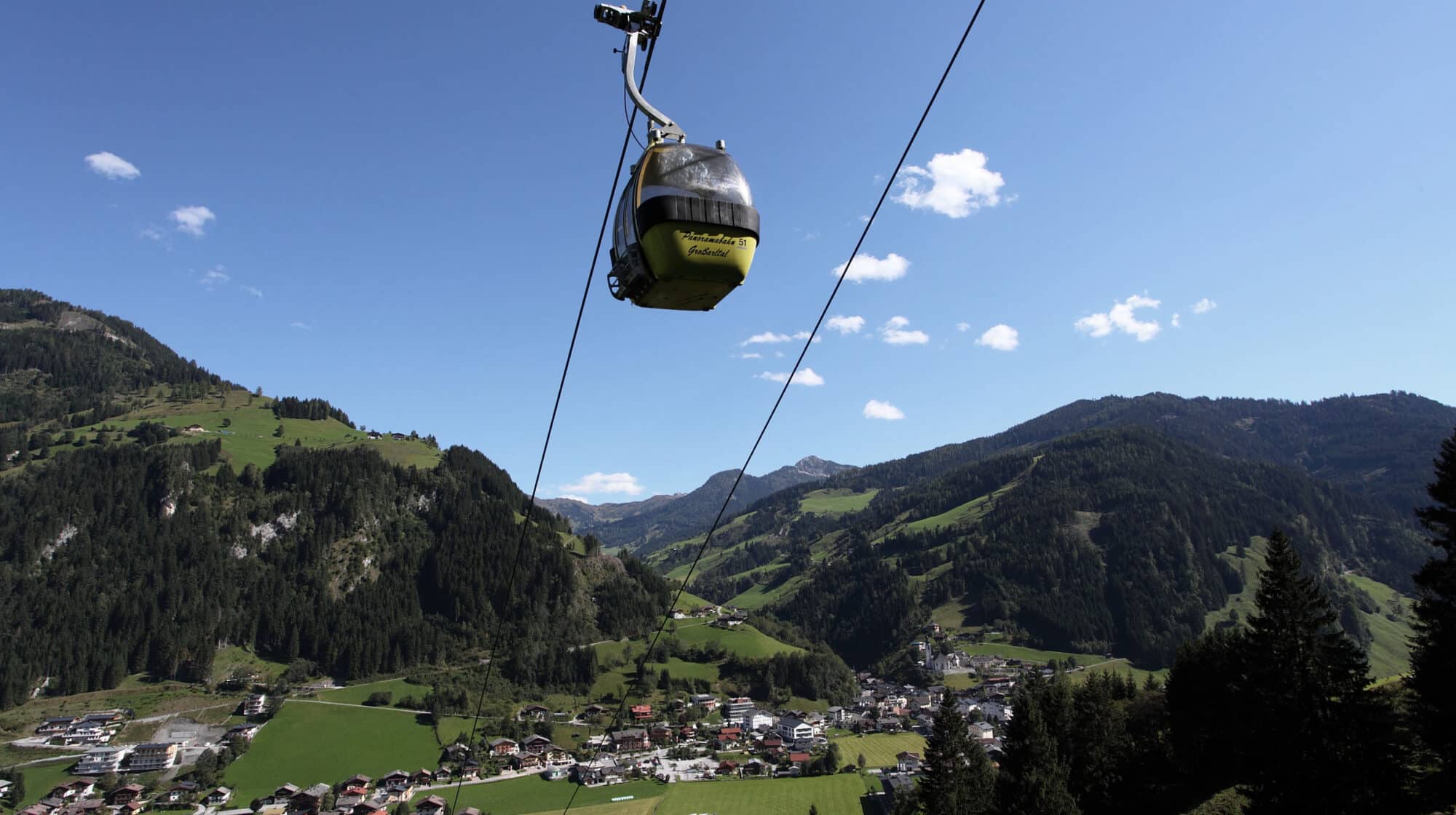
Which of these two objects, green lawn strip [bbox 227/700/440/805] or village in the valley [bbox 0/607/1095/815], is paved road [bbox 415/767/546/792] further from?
green lawn strip [bbox 227/700/440/805]

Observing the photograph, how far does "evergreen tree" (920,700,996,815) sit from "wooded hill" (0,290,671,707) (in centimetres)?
10194

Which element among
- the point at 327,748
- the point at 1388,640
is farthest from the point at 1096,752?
the point at 1388,640

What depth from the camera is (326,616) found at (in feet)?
520

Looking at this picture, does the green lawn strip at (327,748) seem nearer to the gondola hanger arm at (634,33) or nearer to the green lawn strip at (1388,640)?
the gondola hanger arm at (634,33)

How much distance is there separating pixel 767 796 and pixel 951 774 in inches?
1764

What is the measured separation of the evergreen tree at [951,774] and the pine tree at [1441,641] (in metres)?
22.9

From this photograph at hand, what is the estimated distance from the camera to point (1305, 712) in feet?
87.2

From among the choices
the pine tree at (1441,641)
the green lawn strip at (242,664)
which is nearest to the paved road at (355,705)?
the green lawn strip at (242,664)

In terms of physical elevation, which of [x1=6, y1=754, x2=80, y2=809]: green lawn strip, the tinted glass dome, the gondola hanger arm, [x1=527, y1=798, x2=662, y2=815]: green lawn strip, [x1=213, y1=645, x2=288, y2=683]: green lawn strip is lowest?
[x1=6, y1=754, x2=80, y2=809]: green lawn strip

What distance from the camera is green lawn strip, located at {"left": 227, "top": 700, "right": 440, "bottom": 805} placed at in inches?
3812

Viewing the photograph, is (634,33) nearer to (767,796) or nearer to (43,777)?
(767,796)

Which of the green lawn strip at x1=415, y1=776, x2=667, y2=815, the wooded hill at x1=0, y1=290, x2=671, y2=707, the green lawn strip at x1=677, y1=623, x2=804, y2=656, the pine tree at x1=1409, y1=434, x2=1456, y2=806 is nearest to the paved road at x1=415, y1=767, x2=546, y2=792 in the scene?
the green lawn strip at x1=415, y1=776, x2=667, y2=815

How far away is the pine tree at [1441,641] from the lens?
77.9 ft

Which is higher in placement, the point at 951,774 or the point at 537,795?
the point at 951,774
